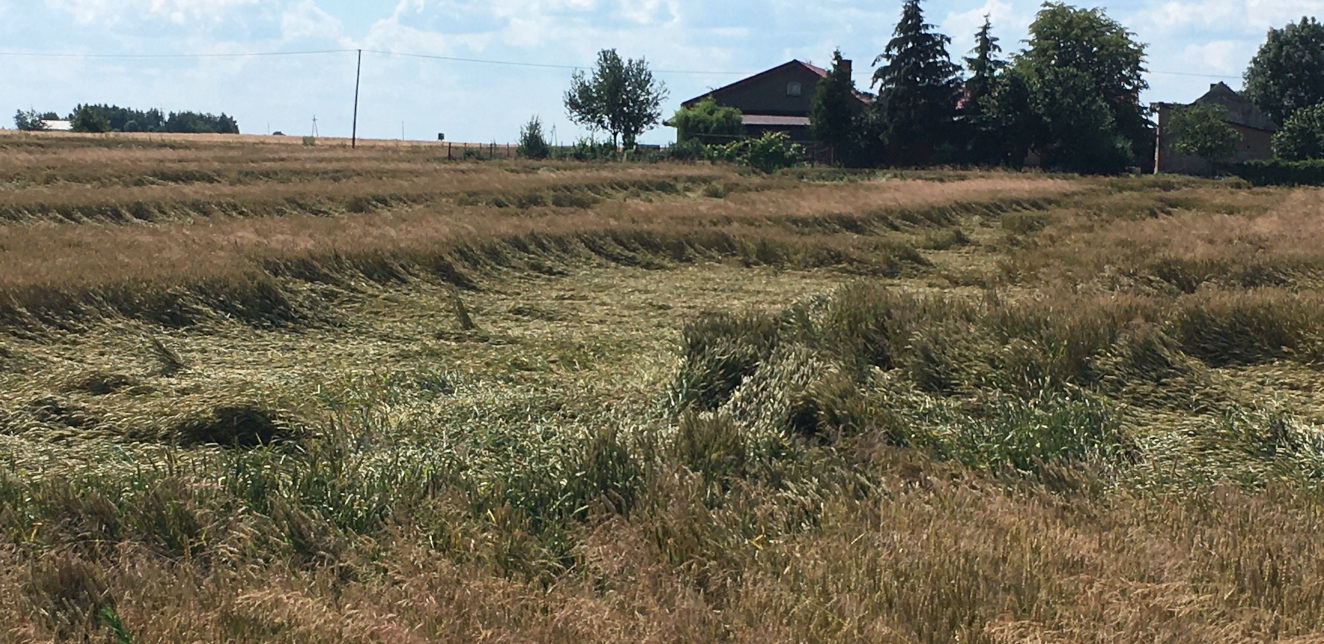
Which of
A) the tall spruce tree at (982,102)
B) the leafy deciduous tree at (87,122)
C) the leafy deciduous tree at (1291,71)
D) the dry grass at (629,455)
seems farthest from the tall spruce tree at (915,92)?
the leafy deciduous tree at (87,122)

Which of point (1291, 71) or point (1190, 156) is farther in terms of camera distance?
point (1291, 71)

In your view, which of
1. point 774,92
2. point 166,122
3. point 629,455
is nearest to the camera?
point 629,455

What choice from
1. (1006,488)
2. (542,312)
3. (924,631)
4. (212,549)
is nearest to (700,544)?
(924,631)

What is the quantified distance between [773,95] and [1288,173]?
31690 millimetres

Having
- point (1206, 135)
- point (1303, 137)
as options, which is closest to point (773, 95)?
point (1206, 135)

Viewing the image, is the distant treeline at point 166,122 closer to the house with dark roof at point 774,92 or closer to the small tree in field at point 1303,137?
the house with dark roof at point 774,92

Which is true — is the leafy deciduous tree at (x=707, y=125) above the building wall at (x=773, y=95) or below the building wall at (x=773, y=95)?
below

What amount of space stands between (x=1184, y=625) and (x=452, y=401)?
4500 mm

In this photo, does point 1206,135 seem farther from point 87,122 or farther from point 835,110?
point 87,122

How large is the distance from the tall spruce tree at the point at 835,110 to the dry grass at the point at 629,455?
42.9m

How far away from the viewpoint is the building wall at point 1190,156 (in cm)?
6222

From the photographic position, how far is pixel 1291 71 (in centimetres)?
7612

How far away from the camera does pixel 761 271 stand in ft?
50.4

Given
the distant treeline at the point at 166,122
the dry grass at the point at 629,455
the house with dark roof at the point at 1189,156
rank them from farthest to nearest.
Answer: the distant treeline at the point at 166,122 → the house with dark roof at the point at 1189,156 → the dry grass at the point at 629,455
